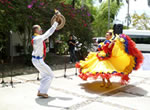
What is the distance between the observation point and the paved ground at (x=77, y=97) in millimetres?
4461

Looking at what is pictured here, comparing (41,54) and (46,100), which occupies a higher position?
(41,54)

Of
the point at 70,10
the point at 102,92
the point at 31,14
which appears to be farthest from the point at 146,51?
the point at 102,92

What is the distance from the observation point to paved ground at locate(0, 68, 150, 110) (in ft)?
14.6

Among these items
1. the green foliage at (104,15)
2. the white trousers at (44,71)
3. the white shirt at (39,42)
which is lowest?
the white trousers at (44,71)

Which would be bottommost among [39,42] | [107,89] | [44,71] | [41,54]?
[107,89]

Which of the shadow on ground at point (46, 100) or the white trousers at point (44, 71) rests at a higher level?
the white trousers at point (44, 71)

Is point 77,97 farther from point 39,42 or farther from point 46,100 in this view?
point 39,42

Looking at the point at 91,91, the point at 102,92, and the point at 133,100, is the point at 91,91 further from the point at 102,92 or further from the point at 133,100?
the point at 133,100

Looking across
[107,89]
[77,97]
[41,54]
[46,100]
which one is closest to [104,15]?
[107,89]

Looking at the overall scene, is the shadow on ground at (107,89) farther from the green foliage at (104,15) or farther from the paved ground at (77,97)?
the green foliage at (104,15)

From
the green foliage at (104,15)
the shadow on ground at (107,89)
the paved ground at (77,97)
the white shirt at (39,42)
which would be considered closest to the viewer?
the paved ground at (77,97)

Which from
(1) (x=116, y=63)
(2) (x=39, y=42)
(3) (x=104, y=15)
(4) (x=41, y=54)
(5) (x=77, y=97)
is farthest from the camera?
(3) (x=104, y=15)

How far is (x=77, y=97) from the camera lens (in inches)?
203

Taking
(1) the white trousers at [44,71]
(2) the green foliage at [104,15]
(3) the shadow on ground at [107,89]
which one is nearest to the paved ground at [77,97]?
(3) the shadow on ground at [107,89]
